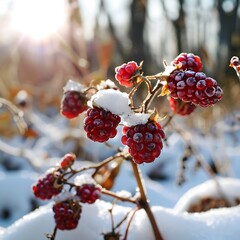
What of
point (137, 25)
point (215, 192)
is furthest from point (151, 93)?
point (137, 25)

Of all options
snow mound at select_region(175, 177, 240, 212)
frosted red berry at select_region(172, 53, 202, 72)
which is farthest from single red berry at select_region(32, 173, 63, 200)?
snow mound at select_region(175, 177, 240, 212)

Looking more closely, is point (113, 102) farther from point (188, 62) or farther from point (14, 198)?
point (14, 198)

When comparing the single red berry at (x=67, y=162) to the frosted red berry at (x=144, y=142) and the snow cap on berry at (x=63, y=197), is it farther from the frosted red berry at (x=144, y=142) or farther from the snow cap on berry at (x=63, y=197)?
the frosted red berry at (x=144, y=142)

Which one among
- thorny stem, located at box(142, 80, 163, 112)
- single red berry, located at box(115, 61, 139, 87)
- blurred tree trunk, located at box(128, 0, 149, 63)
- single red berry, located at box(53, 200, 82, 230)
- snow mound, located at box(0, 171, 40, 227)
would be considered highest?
blurred tree trunk, located at box(128, 0, 149, 63)

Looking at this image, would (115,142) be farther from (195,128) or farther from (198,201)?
(198,201)

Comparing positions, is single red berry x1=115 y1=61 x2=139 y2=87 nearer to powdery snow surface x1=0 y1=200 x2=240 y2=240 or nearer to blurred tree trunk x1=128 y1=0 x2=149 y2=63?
powdery snow surface x1=0 y1=200 x2=240 y2=240
